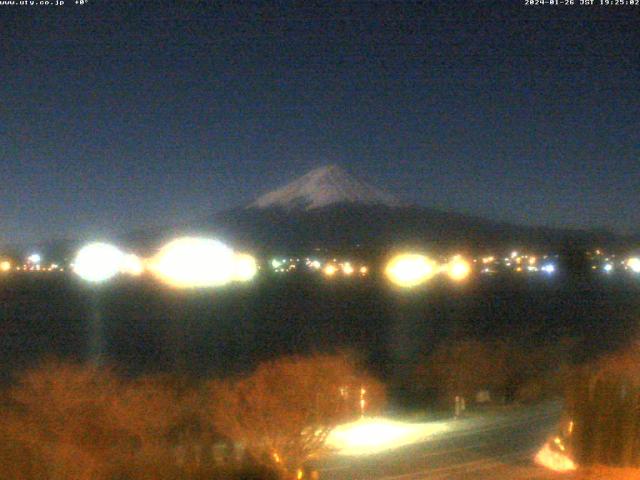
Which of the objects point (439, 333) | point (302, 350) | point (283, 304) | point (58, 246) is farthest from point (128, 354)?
point (58, 246)

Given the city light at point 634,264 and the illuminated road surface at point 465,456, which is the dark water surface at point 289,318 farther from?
the illuminated road surface at point 465,456

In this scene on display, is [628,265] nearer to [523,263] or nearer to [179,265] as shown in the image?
[523,263]

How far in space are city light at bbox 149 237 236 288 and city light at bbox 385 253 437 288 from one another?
6.11 meters

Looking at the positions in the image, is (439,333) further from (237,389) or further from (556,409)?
(237,389)

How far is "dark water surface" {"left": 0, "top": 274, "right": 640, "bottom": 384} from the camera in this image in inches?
621

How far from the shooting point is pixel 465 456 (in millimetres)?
8008

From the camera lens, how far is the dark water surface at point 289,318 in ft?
51.8

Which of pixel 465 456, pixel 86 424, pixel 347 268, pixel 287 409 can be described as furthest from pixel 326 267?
pixel 86 424

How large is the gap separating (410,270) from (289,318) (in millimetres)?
11783

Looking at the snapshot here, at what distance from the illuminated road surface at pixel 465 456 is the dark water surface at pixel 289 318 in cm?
374

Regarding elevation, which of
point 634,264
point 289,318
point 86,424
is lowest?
point 86,424

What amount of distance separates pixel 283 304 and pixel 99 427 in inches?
699

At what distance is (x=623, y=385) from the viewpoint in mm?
6590

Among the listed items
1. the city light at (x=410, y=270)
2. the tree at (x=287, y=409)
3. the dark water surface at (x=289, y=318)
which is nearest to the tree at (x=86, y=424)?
the tree at (x=287, y=409)
